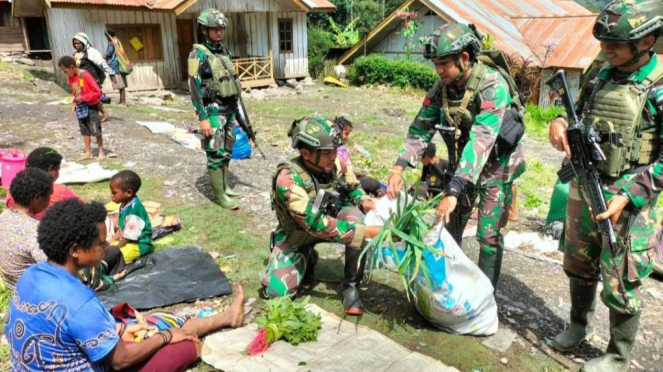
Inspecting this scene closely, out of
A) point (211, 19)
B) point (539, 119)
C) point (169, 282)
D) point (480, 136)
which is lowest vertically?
point (539, 119)

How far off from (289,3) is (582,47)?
401 inches

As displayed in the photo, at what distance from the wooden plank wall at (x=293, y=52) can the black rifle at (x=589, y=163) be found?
16703 millimetres

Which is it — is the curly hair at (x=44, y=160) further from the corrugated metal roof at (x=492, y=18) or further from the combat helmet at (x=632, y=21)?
the corrugated metal roof at (x=492, y=18)

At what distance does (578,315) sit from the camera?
343cm

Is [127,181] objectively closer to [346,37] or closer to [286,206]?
[286,206]

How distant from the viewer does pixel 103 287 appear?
12.8ft

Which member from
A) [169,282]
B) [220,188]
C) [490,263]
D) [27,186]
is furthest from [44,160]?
[490,263]

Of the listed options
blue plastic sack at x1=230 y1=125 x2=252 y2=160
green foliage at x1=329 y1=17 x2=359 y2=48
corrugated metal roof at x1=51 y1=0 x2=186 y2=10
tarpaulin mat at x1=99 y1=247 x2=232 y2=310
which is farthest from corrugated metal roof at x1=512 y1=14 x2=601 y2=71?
tarpaulin mat at x1=99 y1=247 x2=232 y2=310

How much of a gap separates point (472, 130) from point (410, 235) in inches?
33.1

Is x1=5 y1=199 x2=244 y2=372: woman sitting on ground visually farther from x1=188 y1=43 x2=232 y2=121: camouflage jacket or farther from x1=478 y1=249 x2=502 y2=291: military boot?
x1=188 y1=43 x2=232 y2=121: camouflage jacket

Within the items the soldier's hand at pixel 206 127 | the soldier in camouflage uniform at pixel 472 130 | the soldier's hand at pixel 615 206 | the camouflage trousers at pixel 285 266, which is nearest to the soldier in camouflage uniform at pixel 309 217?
the camouflage trousers at pixel 285 266

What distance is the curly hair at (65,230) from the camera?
226 centimetres

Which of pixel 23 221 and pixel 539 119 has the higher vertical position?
pixel 23 221

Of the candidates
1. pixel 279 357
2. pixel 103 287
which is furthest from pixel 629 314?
pixel 103 287
